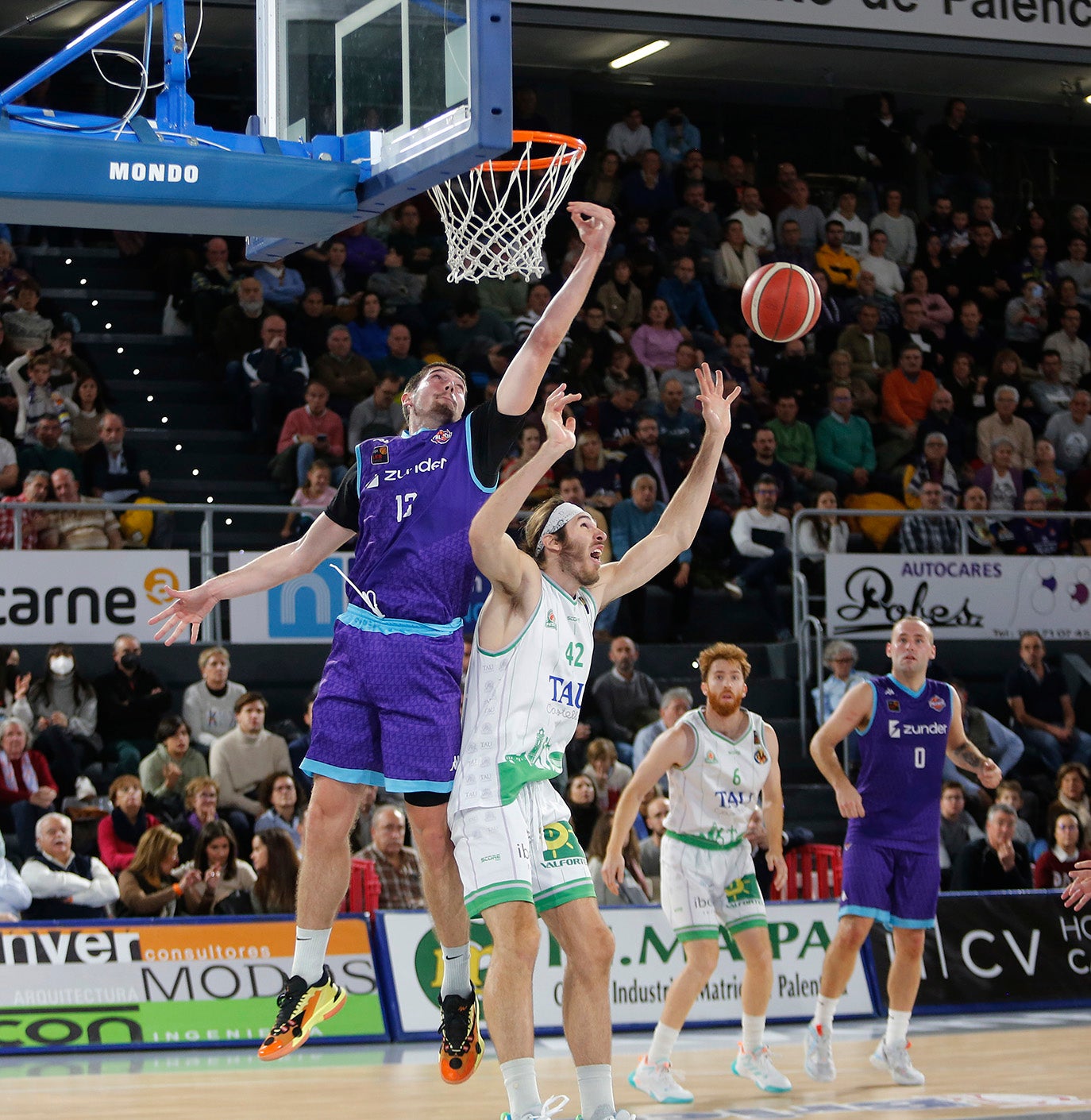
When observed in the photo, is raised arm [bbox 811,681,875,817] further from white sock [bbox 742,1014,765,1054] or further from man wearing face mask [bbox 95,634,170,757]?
man wearing face mask [bbox 95,634,170,757]

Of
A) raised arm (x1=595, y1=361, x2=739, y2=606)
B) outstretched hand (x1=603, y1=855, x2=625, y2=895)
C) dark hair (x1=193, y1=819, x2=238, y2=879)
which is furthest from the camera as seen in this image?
dark hair (x1=193, y1=819, x2=238, y2=879)

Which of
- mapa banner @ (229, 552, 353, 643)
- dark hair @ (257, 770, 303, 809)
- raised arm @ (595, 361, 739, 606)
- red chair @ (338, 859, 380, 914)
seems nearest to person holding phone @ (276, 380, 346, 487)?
mapa banner @ (229, 552, 353, 643)

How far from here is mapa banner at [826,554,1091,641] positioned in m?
15.3

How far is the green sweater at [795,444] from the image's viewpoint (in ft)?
56.0

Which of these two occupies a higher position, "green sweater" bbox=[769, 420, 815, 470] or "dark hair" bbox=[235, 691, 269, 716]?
"green sweater" bbox=[769, 420, 815, 470]

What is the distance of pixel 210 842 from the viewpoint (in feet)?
37.5

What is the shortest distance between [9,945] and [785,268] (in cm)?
617

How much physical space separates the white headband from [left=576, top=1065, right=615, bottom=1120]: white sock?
6.58ft

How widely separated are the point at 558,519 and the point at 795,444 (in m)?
10.4

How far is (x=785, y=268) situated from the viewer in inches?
377

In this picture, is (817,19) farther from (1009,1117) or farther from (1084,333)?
(1009,1117)

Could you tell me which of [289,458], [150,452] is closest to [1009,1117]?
[289,458]

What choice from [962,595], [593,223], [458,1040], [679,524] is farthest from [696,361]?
[458,1040]

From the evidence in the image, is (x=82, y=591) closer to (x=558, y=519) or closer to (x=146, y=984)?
(x=146, y=984)
